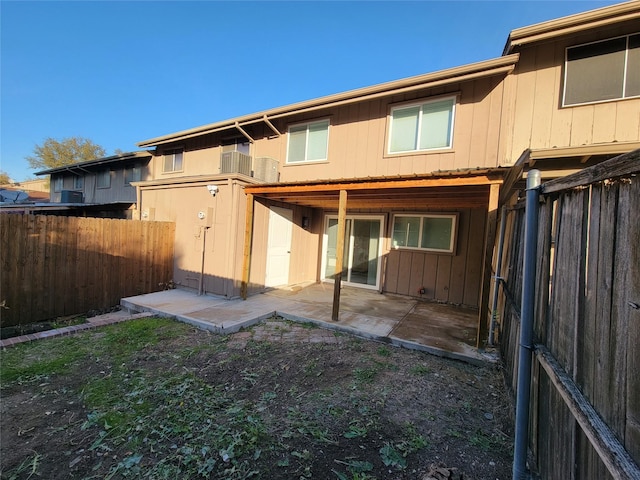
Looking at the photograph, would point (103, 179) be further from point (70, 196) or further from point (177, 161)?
point (177, 161)

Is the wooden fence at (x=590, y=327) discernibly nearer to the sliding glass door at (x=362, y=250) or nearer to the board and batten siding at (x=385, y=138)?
the board and batten siding at (x=385, y=138)

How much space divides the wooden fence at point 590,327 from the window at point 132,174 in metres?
14.5

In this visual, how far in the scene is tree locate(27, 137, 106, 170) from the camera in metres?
28.3

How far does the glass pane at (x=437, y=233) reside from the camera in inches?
283

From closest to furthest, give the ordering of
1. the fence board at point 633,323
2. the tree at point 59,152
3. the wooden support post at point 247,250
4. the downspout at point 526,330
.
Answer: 1. the fence board at point 633,323
2. the downspout at point 526,330
3. the wooden support post at point 247,250
4. the tree at point 59,152

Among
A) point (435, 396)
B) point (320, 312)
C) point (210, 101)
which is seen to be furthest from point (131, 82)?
point (435, 396)

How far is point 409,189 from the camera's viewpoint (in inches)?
208

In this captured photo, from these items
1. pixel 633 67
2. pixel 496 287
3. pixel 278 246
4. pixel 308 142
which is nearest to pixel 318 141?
pixel 308 142

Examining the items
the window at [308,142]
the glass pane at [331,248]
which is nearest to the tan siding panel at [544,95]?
the window at [308,142]

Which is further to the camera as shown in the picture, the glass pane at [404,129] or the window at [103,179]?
the window at [103,179]

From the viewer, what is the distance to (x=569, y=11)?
16.5 ft

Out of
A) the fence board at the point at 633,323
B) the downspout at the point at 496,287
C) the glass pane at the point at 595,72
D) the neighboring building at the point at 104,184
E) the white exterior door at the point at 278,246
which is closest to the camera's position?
the fence board at the point at 633,323

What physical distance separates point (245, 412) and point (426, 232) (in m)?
6.32

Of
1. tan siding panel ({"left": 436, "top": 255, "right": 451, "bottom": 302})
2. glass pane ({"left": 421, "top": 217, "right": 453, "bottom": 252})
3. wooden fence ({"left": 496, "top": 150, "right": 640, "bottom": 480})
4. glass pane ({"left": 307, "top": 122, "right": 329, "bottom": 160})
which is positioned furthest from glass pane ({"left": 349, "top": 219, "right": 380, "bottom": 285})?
wooden fence ({"left": 496, "top": 150, "right": 640, "bottom": 480})
